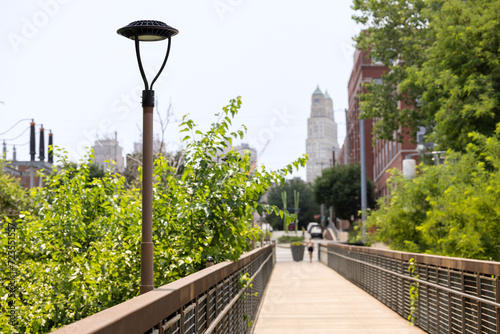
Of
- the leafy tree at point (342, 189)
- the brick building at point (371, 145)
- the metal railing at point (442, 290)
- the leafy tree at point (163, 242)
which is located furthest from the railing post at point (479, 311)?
the leafy tree at point (342, 189)

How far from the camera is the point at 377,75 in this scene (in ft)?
234

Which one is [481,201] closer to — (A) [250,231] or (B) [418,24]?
(A) [250,231]

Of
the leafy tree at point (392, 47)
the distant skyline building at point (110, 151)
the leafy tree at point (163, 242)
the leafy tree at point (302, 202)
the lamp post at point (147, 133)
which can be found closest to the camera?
the lamp post at point (147, 133)

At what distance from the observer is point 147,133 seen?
6898 millimetres

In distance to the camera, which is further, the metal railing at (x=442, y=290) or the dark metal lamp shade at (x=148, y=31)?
the metal railing at (x=442, y=290)

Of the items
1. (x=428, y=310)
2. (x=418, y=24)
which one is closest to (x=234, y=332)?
(x=428, y=310)

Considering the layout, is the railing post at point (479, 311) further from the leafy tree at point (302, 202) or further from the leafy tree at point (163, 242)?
the leafy tree at point (302, 202)

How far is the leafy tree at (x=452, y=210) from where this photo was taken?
14094 mm

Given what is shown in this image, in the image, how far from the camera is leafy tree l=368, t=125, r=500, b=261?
46.2ft

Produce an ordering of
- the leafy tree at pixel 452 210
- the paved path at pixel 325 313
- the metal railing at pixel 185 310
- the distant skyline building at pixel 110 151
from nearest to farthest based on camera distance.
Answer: the metal railing at pixel 185 310
the paved path at pixel 325 313
the leafy tree at pixel 452 210
the distant skyline building at pixel 110 151

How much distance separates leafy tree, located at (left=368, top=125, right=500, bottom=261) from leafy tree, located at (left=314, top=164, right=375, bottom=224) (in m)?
47.1

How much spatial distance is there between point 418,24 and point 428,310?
21.6 metres

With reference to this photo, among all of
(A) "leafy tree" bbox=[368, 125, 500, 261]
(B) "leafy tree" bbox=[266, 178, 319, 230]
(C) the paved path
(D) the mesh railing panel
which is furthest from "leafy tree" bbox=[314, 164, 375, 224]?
(D) the mesh railing panel

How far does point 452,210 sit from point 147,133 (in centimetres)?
1002
